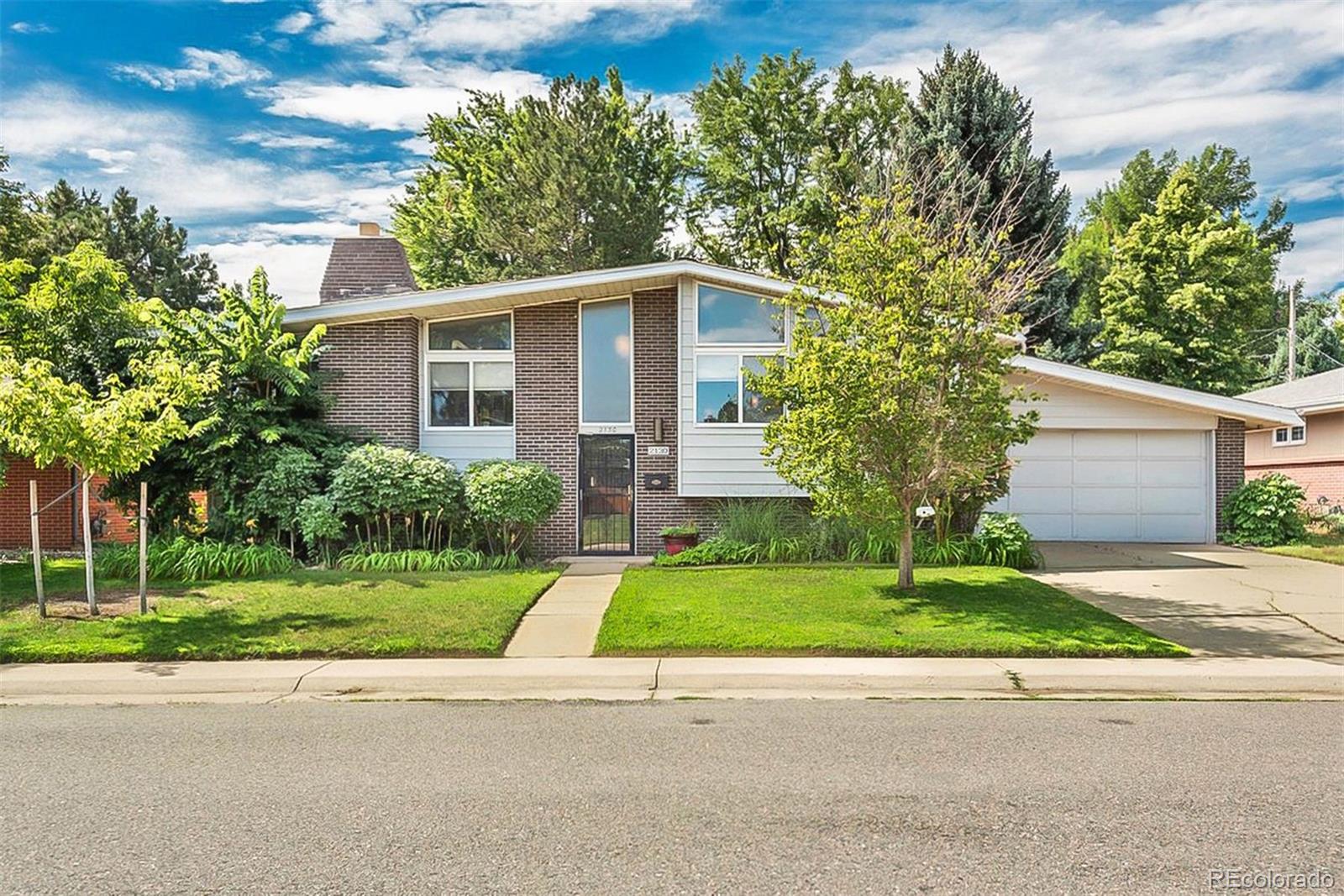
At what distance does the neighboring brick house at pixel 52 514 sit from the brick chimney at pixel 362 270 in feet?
18.9

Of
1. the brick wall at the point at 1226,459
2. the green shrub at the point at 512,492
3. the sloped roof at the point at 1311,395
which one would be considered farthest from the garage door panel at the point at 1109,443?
the green shrub at the point at 512,492

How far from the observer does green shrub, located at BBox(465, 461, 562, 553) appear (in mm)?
13078

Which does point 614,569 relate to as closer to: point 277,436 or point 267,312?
point 277,436

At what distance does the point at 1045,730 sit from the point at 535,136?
2776 cm

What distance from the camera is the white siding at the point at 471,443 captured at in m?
15.4

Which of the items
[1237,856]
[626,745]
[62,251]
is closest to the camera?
[1237,856]

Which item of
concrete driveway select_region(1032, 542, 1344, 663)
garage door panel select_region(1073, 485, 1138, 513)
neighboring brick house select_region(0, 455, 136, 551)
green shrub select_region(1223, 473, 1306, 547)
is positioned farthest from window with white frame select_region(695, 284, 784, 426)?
neighboring brick house select_region(0, 455, 136, 551)

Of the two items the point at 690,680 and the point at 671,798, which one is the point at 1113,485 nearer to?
the point at 690,680

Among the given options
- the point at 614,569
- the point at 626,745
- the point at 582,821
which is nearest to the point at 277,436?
the point at 614,569

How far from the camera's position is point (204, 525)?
13.6 m

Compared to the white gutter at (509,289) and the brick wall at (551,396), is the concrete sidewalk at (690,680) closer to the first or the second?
the brick wall at (551,396)

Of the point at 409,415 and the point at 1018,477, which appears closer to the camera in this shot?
the point at 409,415

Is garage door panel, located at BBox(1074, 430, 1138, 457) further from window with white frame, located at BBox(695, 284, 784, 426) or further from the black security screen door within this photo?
the black security screen door

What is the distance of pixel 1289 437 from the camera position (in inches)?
904
